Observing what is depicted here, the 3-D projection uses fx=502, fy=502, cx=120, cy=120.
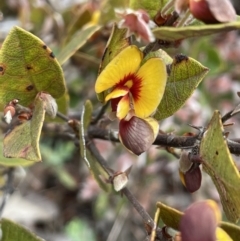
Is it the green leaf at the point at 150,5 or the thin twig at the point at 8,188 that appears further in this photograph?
the thin twig at the point at 8,188

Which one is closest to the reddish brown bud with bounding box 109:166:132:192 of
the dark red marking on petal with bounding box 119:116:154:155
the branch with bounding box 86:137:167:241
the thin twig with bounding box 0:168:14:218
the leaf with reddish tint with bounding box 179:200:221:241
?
the branch with bounding box 86:137:167:241

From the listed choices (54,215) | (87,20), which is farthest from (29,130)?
(54,215)

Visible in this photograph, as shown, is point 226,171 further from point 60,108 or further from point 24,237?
point 60,108

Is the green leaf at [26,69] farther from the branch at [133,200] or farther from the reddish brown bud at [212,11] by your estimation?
the reddish brown bud at [212,11]

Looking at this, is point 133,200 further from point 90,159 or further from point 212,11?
point 212,11

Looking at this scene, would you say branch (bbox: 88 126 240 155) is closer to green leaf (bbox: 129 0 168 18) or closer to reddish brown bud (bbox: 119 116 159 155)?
reddish brown bud (bbox: 119 116 159 155)

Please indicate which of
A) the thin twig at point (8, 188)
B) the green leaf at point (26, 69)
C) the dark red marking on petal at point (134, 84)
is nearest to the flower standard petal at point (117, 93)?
the dark red marking on petal at point (134, 84)
